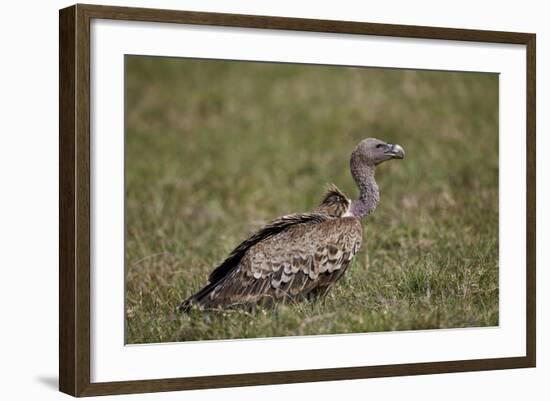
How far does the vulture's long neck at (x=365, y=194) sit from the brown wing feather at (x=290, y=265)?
281mm

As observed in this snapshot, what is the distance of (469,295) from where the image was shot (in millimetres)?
9664

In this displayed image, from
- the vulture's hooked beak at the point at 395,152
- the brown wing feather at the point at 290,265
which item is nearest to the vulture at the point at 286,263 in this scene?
the brown wing feather at the point at 290,265

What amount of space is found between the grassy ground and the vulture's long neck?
56cm

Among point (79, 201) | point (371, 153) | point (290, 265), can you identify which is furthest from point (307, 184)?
point (79, 201)

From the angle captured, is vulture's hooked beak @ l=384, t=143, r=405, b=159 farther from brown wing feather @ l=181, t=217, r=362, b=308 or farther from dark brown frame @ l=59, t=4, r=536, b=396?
dark brown frame @ l=59, t=4, r=536, b=396

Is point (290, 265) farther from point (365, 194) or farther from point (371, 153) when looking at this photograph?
point (371, 153)

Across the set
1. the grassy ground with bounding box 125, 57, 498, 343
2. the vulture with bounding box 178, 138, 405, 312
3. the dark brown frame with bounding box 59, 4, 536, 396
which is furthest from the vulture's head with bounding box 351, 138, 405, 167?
the dark brown frame with bounding box 59, 4, 536, 396

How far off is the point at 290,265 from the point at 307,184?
5.16 meters

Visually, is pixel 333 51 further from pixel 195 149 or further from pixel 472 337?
pixel 195 149

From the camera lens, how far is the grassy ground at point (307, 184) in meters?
9.30

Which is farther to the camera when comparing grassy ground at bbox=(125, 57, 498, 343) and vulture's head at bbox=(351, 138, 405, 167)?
vulture's head at bbox=(351, 138, 405, 167)

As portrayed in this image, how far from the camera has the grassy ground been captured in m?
9.30

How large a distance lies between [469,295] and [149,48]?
329cm

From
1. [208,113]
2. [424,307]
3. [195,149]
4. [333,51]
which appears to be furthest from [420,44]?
[208,113]
